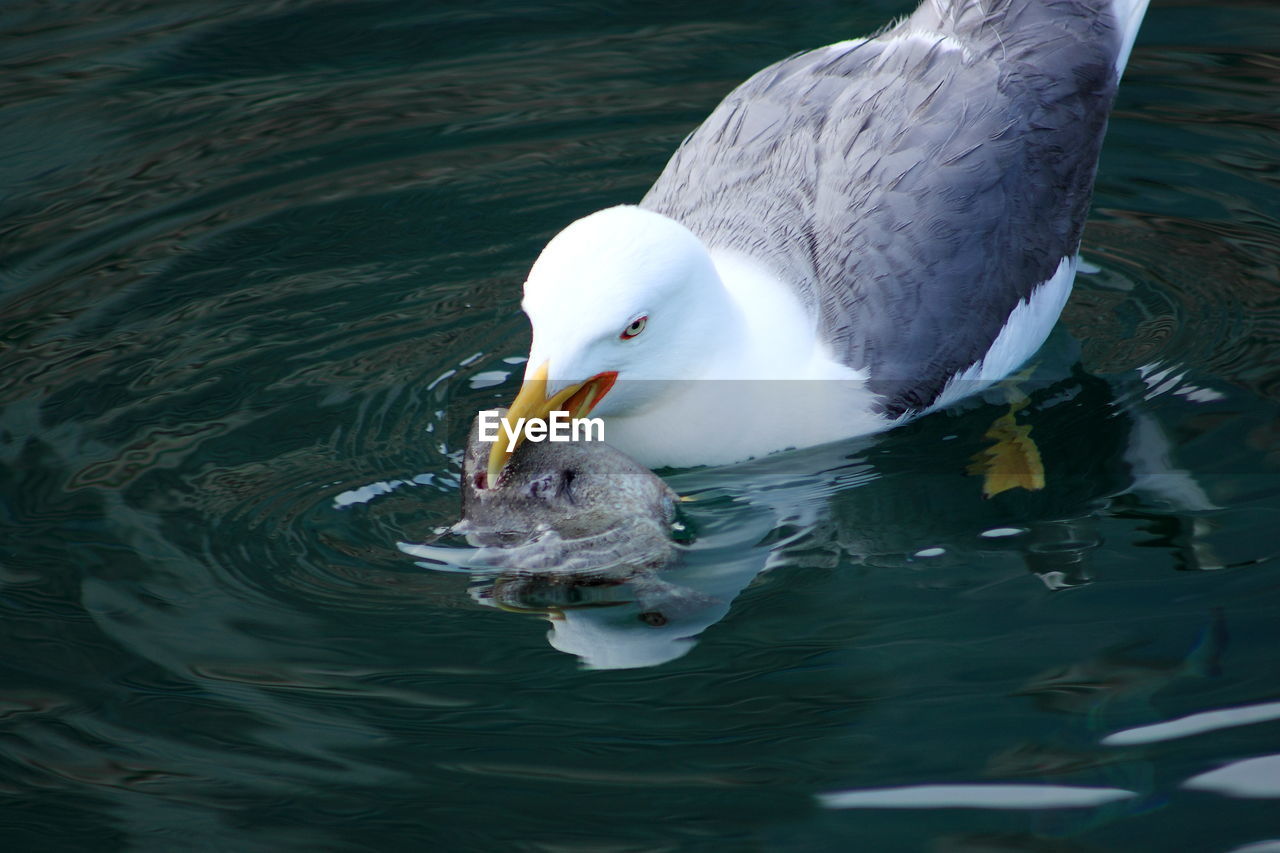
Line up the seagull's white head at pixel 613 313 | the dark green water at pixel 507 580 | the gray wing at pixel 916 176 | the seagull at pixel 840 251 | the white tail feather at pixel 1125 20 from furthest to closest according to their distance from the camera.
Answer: the white tail feather at pixel 1125 20
the gray wing at pixel 916 176
the seagull at pixel 840 251
the seagull's white head at pixel 613 313
the dark green water at pixel 507 580

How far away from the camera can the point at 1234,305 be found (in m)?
4.78

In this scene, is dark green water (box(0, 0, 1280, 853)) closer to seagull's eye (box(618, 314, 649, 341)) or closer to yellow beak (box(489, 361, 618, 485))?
yellow beak (box(489, 361, 618, 485))

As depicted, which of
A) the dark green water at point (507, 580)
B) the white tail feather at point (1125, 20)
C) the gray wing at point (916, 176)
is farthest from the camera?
the white tail feather at point (1125, 20)

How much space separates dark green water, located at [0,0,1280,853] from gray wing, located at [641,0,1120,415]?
1.18ft

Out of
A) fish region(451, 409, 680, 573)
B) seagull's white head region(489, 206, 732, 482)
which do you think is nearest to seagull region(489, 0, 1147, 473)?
seagull's white head region(489, 206, 732, 482)

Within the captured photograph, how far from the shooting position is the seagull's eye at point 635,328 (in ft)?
12.0

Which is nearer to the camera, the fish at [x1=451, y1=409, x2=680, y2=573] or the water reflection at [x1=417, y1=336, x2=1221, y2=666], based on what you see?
the fish at [x1=451, y1=409, x2=680, y2=573]

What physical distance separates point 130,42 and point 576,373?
425 cm

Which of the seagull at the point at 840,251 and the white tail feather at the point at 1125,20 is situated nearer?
the seagull at the point at 840,251

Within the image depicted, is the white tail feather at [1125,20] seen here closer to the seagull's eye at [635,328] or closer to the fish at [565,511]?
the seagull's eye at [635,328]

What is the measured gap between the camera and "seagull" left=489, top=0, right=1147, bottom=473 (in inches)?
143

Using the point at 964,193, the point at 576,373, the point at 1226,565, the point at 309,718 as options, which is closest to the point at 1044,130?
the point at 964,193

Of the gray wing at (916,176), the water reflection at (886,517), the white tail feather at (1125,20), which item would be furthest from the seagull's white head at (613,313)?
the white tail feather at (1125,20)

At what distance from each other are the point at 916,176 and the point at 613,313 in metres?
1.13
